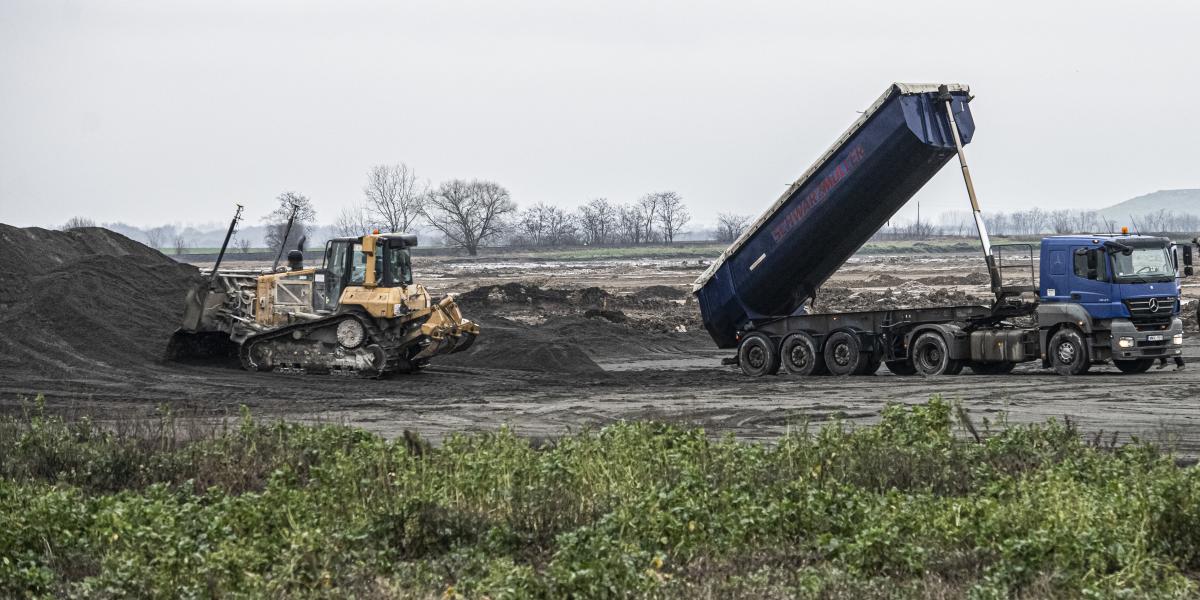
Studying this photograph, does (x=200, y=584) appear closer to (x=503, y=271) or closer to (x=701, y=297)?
(x=701, y=297)

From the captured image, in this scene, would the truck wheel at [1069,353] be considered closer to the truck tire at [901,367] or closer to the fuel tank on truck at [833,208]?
the truck tire at [901,367]

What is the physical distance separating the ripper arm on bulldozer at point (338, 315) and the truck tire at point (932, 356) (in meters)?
7.92

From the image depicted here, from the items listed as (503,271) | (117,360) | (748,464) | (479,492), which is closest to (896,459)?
(748,464)

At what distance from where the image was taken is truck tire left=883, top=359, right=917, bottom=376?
77.8 feet

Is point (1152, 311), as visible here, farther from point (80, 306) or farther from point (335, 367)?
point (80, 306)

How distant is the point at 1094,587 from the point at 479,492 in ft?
16.0

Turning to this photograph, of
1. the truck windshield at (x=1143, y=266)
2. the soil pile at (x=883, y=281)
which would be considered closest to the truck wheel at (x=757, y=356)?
the truck windshield at (x=1143, y=266)

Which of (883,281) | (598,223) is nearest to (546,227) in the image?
(598,223)

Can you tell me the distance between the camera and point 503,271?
70.2 metres

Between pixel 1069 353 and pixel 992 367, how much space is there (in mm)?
1799

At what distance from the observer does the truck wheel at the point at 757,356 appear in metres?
24.5

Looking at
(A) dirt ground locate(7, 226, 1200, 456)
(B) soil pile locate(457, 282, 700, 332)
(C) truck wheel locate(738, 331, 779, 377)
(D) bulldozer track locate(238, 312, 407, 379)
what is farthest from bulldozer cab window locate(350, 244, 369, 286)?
(B) soil pile locate(457, 282, 700, 332)

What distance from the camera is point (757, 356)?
81.4ft

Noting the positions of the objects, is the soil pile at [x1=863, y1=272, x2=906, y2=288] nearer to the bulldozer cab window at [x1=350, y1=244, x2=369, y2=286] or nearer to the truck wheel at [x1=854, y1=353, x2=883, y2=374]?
the truck wheel at [x1=854, y1=353, x2=883, y2=374]
